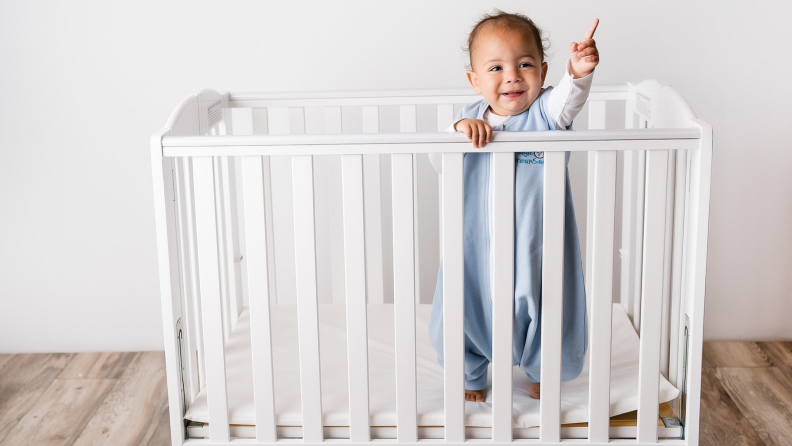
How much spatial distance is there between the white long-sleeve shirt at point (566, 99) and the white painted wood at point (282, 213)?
800 millimetres

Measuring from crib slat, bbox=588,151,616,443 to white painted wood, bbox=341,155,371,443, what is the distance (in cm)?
38

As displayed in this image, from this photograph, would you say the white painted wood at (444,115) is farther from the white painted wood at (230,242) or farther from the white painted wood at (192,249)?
the white painted wood at (192,249)

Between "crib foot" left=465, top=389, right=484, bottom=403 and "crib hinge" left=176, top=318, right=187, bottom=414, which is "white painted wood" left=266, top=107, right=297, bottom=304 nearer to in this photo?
"crib hinge" left=176, top=318, right=187, bottom=414

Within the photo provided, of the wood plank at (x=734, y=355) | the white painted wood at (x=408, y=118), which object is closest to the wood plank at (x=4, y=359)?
the white painted wood at (x=408, y=118)

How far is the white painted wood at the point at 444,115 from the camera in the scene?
1.98m

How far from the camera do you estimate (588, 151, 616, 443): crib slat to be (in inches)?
51.4

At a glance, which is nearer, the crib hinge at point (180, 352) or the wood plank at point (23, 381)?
the crib hinge at point (180, 352)

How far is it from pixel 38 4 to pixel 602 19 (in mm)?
1419

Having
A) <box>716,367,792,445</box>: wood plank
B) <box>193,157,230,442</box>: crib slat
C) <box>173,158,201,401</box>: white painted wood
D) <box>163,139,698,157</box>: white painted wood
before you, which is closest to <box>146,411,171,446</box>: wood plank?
<box>173,158,201,401</box>: white painted wood

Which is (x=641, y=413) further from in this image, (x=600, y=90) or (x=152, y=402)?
(x=152, y=402)

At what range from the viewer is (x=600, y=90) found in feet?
6.32

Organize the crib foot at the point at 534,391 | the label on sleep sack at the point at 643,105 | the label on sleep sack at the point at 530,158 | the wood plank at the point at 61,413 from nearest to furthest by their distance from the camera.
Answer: the label on sleep sack at the point at 530,158
the crib foot at the point at 534,391
the label on sleep sack at the point at 643,105
the wood plank at the point at 61,413

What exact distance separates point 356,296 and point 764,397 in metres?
1.10

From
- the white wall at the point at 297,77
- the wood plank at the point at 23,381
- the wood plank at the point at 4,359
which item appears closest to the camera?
the wood plank at the point at 23,381
